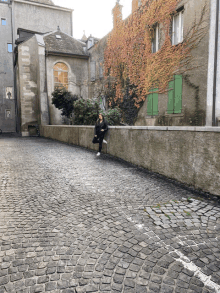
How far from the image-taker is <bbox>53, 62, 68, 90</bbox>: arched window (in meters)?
23.1

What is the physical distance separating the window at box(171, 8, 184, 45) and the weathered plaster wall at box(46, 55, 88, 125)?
12.7 metres

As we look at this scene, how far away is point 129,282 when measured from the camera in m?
2.12

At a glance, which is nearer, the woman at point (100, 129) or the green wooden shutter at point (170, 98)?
the woman at point (100, 129)

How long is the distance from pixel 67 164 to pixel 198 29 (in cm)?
913

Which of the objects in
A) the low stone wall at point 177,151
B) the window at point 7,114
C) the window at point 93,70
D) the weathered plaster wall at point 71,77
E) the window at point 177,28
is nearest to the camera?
the low stone wall at point 177,151

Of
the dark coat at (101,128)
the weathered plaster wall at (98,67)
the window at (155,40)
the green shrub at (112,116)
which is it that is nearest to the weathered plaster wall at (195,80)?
the window at (155,40)

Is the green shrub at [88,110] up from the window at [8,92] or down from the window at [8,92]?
down

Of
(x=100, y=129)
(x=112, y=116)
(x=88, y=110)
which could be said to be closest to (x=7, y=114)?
(x=88, y=110)

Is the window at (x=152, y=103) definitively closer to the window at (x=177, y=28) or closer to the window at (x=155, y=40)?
the window at (x=155, y=40)

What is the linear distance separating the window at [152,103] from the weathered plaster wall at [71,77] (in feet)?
37.2

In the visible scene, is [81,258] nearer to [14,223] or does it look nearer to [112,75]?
[14,223]

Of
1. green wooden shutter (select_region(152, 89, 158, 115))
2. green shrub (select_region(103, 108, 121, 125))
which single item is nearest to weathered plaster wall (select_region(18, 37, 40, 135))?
green shrub (select_region(103, 108, 121, 125))

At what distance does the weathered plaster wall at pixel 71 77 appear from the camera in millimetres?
22839

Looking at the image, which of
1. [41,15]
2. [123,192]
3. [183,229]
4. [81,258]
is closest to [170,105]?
[123,192]
